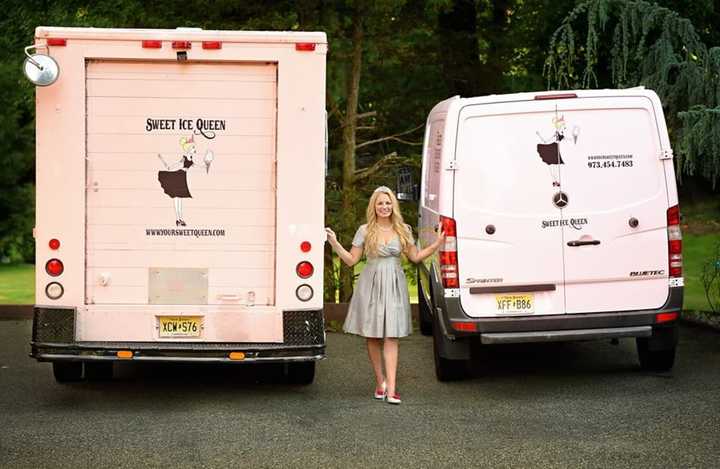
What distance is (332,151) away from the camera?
16.7m

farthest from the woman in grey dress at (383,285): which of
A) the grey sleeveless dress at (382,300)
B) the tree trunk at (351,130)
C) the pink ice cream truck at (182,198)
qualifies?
the tree trunk at (351,130)

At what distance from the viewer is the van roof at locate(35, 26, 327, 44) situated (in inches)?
373

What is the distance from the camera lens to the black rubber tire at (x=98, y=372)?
11.0m

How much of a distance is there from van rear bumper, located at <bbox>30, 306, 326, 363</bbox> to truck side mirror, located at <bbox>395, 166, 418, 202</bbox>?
11.4 ft

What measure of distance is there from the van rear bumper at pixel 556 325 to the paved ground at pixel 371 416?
1.45ft

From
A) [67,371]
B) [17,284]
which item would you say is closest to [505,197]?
[67,371]

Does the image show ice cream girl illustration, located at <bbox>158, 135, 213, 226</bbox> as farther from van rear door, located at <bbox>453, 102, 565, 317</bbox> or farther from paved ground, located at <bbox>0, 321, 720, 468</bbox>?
van rear door, located at <bbox>453, 102, 565, 317</bbox>

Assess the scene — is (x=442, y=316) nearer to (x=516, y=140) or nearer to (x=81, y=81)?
(x=516, y=140)

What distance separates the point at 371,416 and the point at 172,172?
2.32 m

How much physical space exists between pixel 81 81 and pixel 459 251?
122 inches

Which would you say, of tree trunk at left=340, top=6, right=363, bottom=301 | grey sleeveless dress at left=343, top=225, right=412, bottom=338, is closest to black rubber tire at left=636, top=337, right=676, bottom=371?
grey sleeveless dress at left=343, top=225, right=412, bottom=338

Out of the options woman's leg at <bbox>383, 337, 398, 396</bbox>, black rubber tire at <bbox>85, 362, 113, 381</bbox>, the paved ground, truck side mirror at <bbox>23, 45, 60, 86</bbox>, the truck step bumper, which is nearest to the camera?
the paved ground

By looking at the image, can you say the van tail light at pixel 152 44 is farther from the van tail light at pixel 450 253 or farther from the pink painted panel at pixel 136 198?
the van tail light at pixel 450 253

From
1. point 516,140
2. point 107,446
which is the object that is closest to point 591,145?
point 516,140
